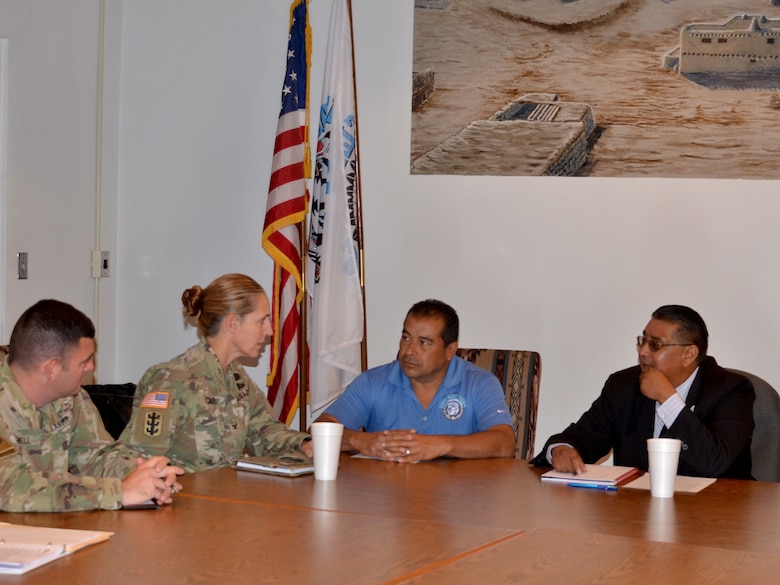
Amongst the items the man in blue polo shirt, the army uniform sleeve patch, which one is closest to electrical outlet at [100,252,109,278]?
the man in blue polo shirt

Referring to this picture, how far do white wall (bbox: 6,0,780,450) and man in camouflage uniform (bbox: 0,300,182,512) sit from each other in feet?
6.99

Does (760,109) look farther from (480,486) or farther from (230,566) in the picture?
(230,566)

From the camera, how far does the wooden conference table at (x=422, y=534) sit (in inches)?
70.1

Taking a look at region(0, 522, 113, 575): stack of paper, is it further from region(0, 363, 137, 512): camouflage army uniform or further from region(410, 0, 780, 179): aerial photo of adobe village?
region(410, 0, 780, 179): aerial photo of adobe village

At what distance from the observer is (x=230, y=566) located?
179 centimetres

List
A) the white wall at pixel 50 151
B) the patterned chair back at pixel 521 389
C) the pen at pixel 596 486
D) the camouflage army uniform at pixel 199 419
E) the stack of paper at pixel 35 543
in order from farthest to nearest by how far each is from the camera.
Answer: the white wall at pixel 50 151 → the patterned chair back at pixel 521 389 → the camouflage army uniform at pixel 199 419 → the pen at pixel 596 486 → the stack of paper at pixel 35 543

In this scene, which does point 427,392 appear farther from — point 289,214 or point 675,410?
point 289,214

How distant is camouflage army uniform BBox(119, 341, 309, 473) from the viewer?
110 inches

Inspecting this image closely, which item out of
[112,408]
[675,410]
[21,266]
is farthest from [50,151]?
[675,410]

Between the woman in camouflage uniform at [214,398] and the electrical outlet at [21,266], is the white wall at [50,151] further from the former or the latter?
the woman in camouflage uniform at [214,398]

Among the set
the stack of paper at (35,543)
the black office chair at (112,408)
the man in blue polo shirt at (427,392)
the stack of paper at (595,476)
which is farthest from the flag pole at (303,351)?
the stack of paper at (35,543)

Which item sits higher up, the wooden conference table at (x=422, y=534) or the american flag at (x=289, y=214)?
the american flag at (x=289, y=214)

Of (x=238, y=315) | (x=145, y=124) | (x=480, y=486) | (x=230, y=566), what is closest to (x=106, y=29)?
(x=145, y=124)

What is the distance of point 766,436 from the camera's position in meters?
3.27
